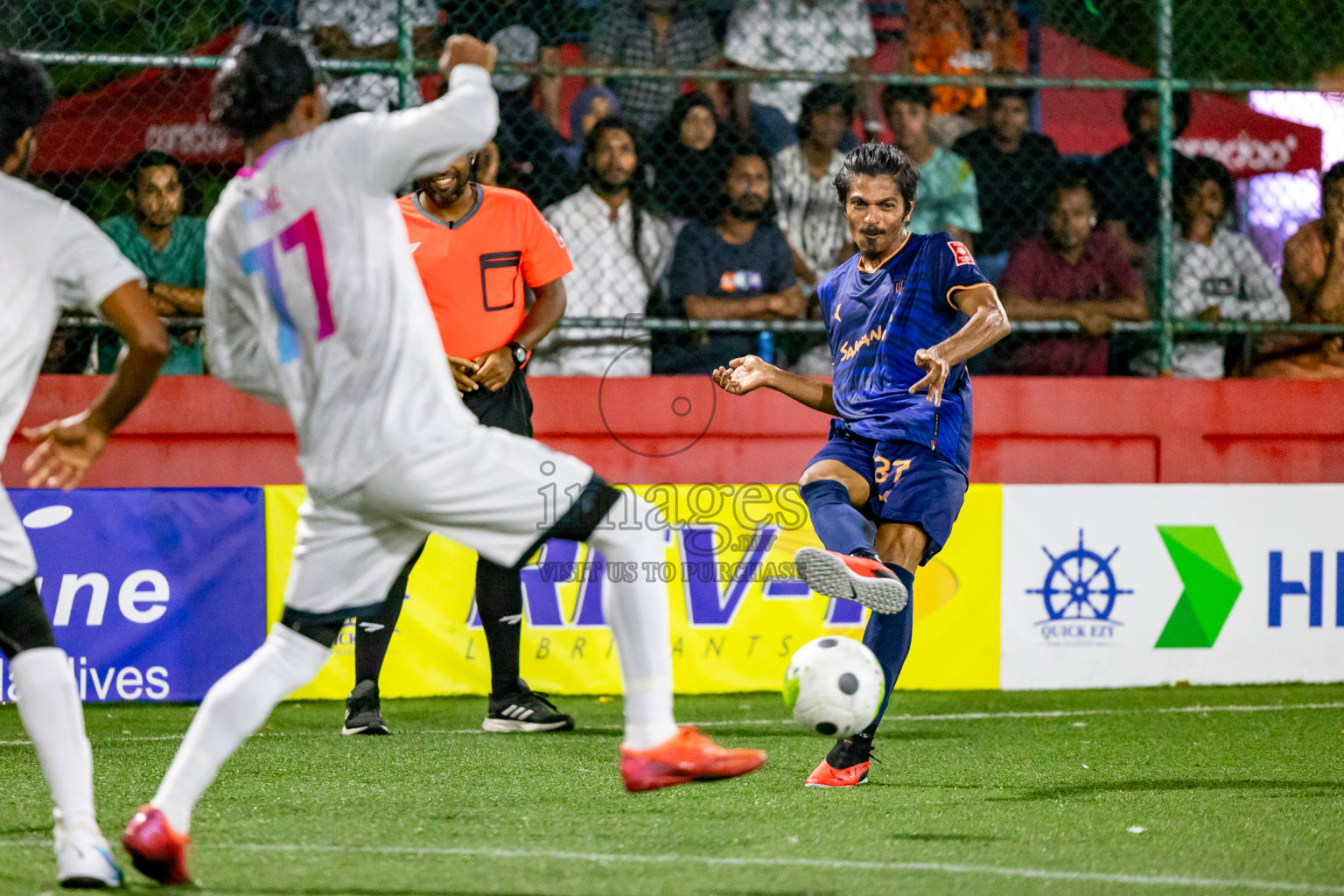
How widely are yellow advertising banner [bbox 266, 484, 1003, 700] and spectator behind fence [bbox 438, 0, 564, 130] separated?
2256mm

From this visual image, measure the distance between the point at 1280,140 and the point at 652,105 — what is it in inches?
149

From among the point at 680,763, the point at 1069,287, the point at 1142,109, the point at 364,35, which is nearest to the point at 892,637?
the point at 680,763

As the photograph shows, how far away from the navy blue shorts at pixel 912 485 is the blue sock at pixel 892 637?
0.15 m

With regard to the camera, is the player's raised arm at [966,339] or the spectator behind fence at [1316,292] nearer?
the player's raised arm at [966,339]

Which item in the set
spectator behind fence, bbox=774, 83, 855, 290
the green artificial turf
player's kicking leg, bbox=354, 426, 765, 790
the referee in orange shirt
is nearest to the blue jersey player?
the green artificial turf

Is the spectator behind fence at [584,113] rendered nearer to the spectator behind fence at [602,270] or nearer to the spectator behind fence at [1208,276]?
the spectator behind fence at [602,270]

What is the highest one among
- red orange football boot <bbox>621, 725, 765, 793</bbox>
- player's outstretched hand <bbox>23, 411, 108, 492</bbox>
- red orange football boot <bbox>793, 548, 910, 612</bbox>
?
player's outstretched hand <bbox>23, 411, 108, 492</bbox>

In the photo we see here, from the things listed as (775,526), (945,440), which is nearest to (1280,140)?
(775,526)

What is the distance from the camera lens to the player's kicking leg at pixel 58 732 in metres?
3.37

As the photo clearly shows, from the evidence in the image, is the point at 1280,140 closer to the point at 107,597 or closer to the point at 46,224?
the point at 107,597

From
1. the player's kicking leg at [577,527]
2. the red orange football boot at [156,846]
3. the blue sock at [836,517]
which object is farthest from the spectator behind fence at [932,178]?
the red orange football boot at [156,846]

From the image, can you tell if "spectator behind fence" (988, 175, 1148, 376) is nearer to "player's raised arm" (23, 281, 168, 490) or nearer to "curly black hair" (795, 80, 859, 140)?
"curly black hair" (795, 80, 859, 140)

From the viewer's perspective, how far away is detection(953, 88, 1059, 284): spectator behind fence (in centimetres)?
820

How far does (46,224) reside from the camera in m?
3.40
